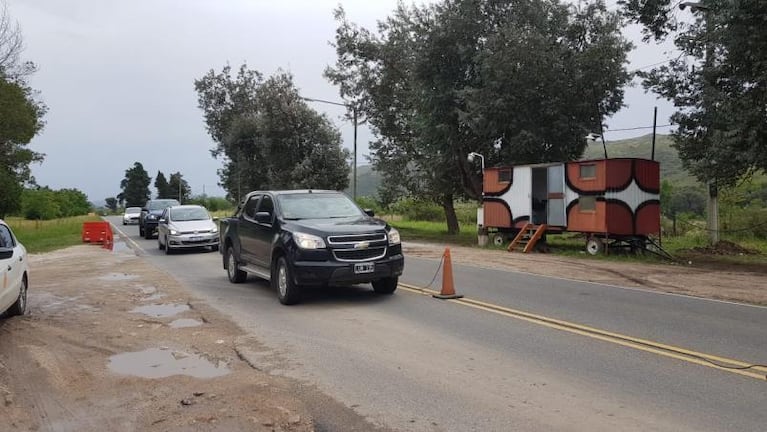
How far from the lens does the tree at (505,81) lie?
76.5 ft

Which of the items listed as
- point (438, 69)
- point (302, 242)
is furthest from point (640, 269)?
point (438, 69)

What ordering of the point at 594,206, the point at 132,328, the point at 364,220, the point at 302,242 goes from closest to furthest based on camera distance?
1. the point at 132,328
2. the point at 302,242
3. the point at 364,220
4. the point at 594,206

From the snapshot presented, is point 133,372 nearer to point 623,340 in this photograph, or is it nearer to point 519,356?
point 519,356

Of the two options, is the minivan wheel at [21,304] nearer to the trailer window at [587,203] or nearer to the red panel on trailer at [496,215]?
the trailer window at [587,203]

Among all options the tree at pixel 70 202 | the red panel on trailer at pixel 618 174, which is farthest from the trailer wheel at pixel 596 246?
the tree at pixel 70 202

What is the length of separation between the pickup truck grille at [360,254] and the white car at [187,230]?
468 inches

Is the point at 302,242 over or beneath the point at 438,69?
beneath

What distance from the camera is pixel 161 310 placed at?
9602mm

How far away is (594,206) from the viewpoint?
20.1m

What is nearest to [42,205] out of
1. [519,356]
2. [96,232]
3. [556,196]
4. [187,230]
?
[96,232]

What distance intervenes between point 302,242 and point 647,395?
5564 millimetres

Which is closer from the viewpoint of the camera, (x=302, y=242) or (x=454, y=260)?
(x=302, y=242)

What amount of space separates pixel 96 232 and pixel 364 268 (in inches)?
831

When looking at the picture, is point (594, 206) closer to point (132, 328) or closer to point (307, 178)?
point (132, 328)
